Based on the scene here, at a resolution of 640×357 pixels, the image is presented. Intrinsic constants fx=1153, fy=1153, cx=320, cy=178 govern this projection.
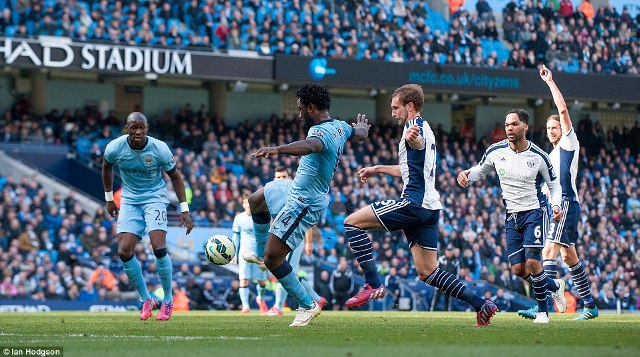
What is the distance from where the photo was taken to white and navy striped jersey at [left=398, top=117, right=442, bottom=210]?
38.7 feet

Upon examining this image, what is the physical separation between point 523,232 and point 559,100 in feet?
6.04

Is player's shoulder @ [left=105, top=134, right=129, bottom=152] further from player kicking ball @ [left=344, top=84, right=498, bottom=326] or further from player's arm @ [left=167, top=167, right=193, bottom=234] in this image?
player kicking ball @ [left=344, top=84, right=498, bottom=326]

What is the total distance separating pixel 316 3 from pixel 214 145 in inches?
245

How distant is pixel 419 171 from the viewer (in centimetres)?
1180

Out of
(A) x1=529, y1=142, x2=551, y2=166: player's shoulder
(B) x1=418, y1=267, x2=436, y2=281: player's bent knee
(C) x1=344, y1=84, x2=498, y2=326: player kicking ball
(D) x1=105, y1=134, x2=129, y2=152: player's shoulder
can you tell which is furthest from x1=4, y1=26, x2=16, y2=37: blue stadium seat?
(B) x1=418, y1=267, x2=436, y2=281: player's bent knee

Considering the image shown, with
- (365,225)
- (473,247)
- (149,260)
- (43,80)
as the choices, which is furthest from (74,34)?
(365,225)

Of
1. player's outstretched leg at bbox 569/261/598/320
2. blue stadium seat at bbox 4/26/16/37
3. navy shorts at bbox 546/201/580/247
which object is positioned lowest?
player's outstretched leg at bbox 569/261/598/320

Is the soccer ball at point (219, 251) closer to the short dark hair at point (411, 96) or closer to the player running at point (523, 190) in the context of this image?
the player running at point (523, 190)

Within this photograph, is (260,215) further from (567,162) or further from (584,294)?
(584,294)

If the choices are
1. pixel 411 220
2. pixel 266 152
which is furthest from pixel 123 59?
pixel 266 152

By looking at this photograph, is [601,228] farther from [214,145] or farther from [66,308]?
[66,308]

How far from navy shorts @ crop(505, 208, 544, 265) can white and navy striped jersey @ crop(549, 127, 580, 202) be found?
1.78 meters

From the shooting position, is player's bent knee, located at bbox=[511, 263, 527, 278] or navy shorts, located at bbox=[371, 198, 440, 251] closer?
navy shorts, located at bbox=[371, 198, 440, 251]

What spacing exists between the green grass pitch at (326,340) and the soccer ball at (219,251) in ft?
6.33
